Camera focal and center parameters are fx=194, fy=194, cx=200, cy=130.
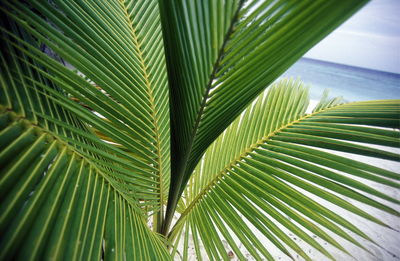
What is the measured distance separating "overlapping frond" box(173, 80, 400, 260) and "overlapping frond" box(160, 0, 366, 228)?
0.28 meters

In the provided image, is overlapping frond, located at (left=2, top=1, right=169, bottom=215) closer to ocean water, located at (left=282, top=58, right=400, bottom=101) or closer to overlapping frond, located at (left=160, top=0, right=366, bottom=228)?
overlapping frond, located at (left=160, top=0, right=366, bottom=228)

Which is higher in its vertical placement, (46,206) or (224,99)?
(224,99)

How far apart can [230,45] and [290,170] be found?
0.44m

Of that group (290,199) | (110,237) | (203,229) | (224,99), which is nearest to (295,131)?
(290,199)

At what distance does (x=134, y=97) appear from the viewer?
2.09 feet

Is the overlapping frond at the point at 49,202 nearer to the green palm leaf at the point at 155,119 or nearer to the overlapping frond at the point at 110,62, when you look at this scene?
the green palm leaf at the point at 155,119

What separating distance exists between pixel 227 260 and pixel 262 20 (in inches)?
27.6

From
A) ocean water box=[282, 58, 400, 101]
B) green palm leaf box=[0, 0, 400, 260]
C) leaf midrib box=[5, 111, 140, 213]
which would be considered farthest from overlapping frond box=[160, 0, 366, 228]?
ocean water box=[282, 58, 400, 101]

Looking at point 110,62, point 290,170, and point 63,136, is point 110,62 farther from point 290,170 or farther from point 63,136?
point 290,170

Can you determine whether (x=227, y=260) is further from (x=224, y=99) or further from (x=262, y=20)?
(x=262, y=20)

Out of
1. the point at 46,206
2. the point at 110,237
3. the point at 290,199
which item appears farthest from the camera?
the point at 290,199

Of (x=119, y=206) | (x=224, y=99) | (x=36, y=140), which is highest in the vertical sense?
(x=224, y=99)

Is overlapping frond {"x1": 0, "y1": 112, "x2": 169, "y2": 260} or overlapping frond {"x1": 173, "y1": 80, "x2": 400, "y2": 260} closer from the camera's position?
overlapping frond {"x1": 0, "y1": 112, "x2": 169, "y2": 260}

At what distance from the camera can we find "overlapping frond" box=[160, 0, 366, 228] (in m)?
0.26
